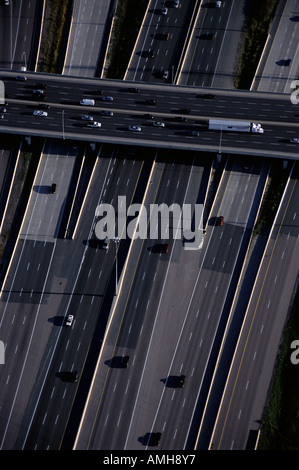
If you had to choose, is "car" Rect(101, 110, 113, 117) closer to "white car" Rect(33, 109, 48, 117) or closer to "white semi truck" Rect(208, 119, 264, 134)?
"white car" Rect(33, 109, 48, 117)

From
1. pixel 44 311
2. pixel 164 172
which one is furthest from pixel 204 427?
pixel 164 172

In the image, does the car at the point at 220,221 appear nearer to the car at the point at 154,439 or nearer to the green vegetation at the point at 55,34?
the car at the point at 154,439

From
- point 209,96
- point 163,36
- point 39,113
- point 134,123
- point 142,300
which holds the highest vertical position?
point 163,36

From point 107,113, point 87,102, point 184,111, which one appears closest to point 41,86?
point 87,102

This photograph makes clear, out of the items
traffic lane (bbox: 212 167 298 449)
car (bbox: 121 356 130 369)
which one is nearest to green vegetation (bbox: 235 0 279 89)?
traffic lane (bbox: 212 167 298 449)

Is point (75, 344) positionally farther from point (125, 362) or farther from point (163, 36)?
point (163, 36)
